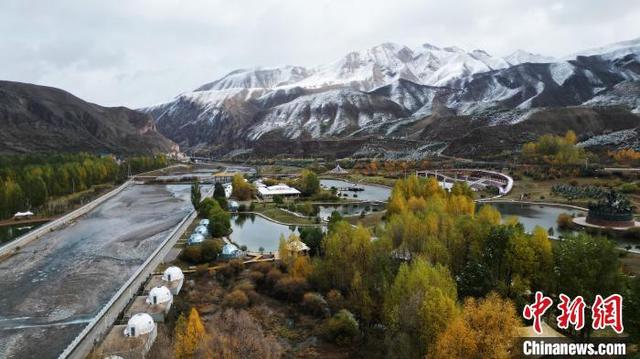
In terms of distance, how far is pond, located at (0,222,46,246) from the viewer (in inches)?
2255

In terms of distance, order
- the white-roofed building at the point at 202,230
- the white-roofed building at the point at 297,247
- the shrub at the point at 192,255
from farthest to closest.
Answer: the white-roofed building at the point at 202,230
the shrub at the point at 192,255
the white-roofed building at the point at 297,247

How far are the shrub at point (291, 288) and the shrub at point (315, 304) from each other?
1.39 meters

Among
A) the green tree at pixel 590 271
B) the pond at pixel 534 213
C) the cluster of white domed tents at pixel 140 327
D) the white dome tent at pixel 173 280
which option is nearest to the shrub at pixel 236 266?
the white dome tent at pixel 173 280

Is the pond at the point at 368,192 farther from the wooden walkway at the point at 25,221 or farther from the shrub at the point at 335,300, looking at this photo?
the shrub at the point at 335,300

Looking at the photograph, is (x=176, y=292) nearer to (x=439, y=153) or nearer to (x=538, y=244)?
(x=538, y=244)

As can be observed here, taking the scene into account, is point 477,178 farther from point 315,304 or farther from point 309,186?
point 315,304

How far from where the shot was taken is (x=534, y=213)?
6316cm

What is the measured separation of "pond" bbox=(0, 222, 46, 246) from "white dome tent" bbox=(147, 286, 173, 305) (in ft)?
112

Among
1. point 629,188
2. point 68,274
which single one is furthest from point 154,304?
point 629,188

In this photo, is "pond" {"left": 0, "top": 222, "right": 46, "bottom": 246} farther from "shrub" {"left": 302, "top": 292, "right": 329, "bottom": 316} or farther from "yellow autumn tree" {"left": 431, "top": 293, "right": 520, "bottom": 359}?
"yellow autumn tree" {"left": 431, "top": 293, "right": 520, "bottom": 359}

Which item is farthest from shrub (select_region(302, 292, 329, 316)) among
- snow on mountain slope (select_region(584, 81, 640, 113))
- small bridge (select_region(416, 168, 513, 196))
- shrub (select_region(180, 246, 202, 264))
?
snow on mountain slope (select_region(584, 81, 640, 113))

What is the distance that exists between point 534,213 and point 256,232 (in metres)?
36.8

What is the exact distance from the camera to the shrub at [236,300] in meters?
32.8

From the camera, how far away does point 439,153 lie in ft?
486
